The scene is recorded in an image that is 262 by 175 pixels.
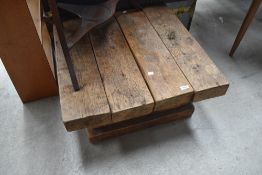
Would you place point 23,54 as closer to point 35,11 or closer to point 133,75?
point 35,11

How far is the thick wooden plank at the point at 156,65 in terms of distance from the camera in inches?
35.7

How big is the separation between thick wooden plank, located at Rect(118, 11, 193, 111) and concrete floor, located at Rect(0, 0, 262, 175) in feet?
0.82

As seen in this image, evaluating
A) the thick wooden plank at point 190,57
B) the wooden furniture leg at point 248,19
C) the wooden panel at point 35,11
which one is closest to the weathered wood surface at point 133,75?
the thick wooden plank at point 190,57

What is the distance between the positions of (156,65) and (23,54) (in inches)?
25.4

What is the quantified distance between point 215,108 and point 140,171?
57 centimetres

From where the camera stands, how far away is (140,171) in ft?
3.33

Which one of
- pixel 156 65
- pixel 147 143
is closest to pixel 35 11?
pixel 156 65

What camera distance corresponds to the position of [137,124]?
108cm

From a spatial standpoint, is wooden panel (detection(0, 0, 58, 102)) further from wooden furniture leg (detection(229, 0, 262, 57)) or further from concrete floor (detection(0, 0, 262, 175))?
wooden furniture leg (detection(229, 0, 262, 57))

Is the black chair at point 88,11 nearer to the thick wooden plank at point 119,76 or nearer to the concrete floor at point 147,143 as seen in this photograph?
the thick wooden plank at point 119,76

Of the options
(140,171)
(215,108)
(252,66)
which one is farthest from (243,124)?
(140,171)

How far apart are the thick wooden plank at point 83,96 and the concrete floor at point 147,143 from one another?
278mm

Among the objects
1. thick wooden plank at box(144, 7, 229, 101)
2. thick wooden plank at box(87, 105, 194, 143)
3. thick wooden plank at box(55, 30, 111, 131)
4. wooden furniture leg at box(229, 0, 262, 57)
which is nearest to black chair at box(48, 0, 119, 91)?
thick wooden plank at box(55, 30, 111, 131)

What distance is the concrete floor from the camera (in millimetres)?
1031
